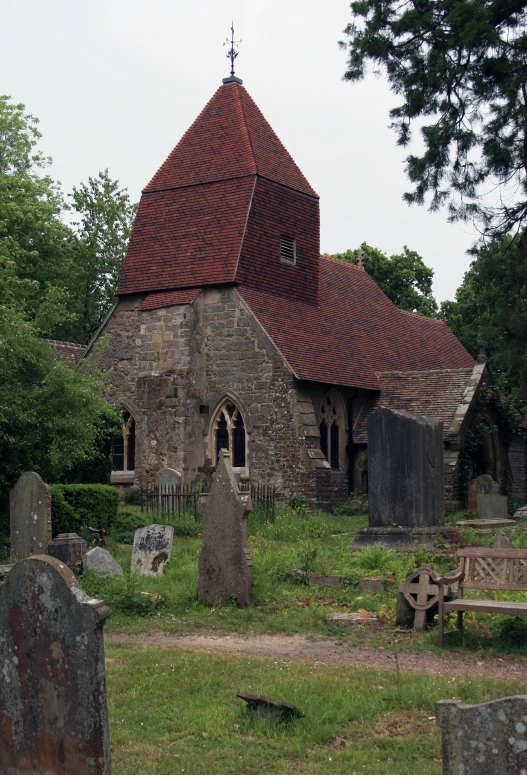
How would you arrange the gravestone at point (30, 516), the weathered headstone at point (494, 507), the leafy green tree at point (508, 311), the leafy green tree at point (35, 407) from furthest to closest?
the weathered headstone at point (494, 507)
the leafy green tree at point (508, 311)
the leafy green tree at point (35, 407)
the gravestone at point (30, 516)

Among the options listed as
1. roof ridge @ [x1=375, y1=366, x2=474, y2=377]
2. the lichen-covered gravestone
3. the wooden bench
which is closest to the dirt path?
the wooden bench

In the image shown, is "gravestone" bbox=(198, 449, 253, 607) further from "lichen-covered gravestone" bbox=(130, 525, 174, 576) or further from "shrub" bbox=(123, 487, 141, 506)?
"shrub" bbox=(123, 487, 141, 506)

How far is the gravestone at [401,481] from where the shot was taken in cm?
1598

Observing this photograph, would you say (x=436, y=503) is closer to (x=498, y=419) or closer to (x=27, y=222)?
(x=498, y=419)

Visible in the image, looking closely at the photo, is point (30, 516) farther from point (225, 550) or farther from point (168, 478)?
point (168, 478)

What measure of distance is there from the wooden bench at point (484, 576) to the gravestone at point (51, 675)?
Result: 5.32 meters

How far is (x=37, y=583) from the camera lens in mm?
5949

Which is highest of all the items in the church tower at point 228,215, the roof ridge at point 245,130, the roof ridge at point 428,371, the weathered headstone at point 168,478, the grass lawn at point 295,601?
the roof ridge at point 245,130

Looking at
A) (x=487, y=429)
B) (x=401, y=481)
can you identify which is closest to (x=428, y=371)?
(x=487, y=429)

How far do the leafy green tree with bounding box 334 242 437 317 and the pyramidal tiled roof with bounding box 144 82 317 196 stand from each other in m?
15.4

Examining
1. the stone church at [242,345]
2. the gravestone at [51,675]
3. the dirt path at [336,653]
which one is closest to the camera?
the gravestone at [51,675]

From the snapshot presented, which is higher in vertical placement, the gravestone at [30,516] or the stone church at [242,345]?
the stone church at [242,345]

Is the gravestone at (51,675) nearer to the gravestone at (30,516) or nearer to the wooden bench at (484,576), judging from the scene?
the wooden bench at (484,576)

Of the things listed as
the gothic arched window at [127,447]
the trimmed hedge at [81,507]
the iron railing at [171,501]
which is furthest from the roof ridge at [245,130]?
the trimmed hedge at [81,507]
